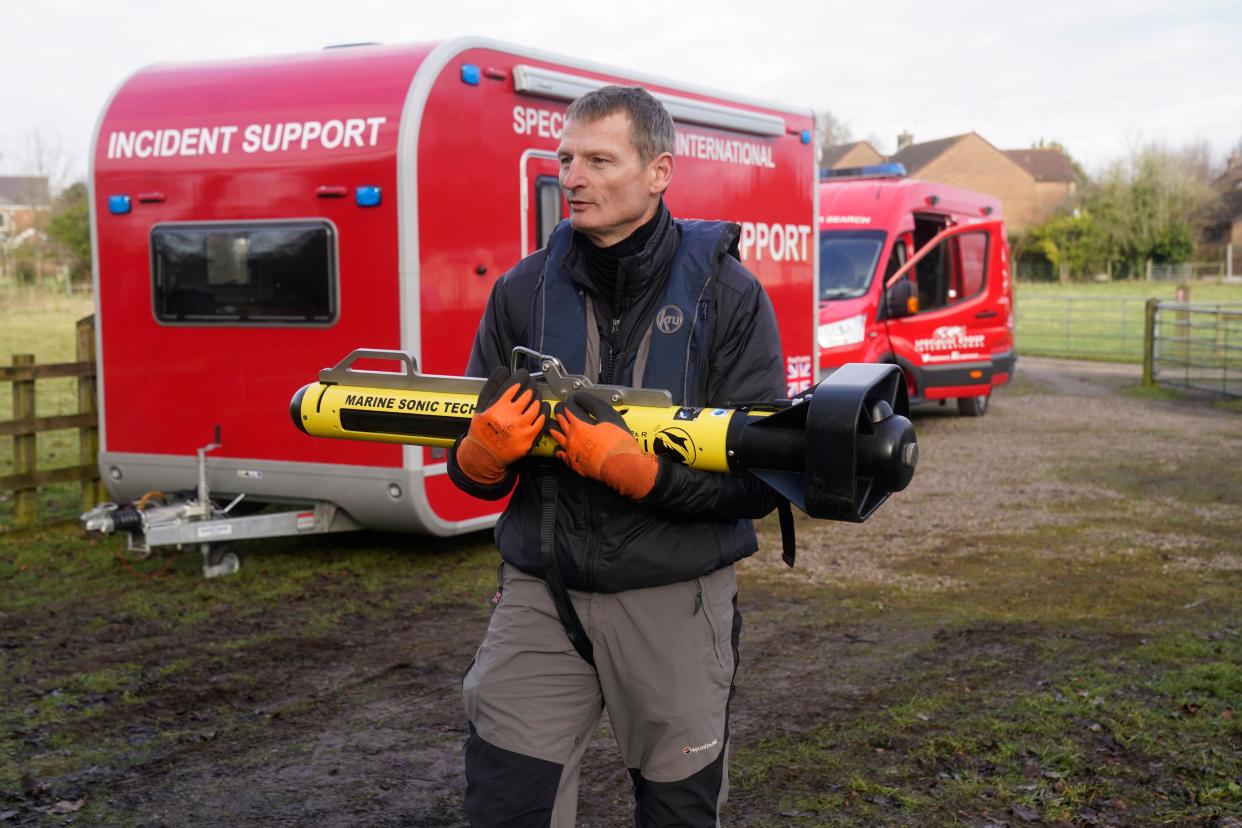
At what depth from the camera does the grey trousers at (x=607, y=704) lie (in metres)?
2.72

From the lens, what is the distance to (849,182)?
14.4m

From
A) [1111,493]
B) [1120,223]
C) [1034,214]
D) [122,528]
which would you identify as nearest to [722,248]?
[122,528]

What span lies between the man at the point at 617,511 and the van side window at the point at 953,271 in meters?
11.3

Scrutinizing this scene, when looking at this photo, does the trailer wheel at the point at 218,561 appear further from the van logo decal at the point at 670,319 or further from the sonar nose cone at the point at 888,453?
the sonar nose cone at the point at 888,453

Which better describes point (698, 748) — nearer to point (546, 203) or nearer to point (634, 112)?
point (634, 112)

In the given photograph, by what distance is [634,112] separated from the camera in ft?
9.30

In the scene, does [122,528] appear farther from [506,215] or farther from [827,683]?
[827,683]

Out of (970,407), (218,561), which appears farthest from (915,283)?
(218,561)

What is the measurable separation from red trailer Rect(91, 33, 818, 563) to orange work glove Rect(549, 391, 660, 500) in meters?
4.26

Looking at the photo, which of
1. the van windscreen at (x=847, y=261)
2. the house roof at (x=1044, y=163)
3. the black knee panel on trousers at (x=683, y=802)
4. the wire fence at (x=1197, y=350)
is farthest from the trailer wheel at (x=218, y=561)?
the house roof at (x=1044, y=163)

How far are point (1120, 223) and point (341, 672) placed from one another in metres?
59.0

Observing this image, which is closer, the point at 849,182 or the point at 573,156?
the point at 573,156

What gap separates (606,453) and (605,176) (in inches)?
24.7

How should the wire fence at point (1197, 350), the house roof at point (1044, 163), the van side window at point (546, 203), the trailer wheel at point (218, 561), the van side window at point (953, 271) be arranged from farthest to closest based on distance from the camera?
1. the house roof at point (1044, 163)
2. the wire fence at point (1197, 350)
3. the van side window at point (953, 271)
4. the van side window at point (546, 203)
5. the trailer wheel at point (218, 561)
